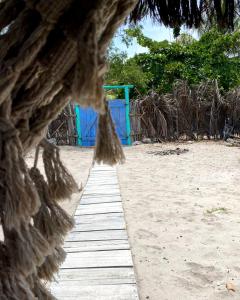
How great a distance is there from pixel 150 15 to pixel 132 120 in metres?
12.2

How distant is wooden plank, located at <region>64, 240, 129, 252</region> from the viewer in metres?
3.78

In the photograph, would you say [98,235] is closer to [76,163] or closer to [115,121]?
[76,163]

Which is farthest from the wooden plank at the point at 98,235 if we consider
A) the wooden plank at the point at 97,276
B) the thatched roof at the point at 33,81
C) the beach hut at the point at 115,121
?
the beach hut at the point at 115,121

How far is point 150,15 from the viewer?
64.4 inches

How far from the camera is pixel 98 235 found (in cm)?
419

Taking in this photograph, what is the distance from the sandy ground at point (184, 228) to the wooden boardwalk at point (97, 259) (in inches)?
6.3

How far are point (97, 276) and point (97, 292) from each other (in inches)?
10.0

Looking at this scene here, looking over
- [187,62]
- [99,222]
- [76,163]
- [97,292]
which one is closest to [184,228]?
[99,222]

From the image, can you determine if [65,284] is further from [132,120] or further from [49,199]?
[132,120]

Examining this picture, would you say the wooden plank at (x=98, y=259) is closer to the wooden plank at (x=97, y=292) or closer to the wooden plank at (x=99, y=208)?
the wooden plank at (x=97, y=292)

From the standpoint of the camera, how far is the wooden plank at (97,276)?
3113 mm

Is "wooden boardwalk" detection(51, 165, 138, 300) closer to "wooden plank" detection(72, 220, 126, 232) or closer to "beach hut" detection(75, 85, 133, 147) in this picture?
Result: "wooden plank" detection(72, 220, 126, 232)

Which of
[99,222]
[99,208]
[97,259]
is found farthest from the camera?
[99,208]

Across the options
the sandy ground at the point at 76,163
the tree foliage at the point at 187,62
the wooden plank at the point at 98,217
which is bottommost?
the wooden plank at the point at 98,217
